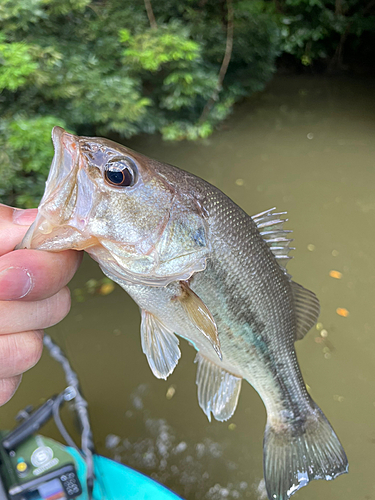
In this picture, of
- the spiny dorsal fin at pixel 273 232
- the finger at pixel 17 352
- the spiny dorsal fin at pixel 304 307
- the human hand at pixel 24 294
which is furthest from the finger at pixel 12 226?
the spiny dorsal fin at pixel 304 307

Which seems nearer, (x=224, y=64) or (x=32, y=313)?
(x=32, y=313)

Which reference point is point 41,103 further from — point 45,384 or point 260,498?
point 260,498

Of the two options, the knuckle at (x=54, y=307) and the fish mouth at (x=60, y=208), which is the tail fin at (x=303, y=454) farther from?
the fish mouth at (x=60, y=208)

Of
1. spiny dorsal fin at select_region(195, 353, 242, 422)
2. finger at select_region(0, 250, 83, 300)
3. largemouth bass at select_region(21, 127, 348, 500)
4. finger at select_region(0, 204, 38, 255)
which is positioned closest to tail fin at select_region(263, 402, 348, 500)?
largemouth bass at select_region(21, 127, 348, 500)

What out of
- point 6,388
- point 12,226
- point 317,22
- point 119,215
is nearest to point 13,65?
point 12,226

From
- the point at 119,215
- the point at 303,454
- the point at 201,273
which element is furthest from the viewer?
the point at 303,454

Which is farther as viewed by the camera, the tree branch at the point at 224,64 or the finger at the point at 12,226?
the tree branch at the point at 224,64

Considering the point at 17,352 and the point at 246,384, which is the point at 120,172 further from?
the point at 246,384

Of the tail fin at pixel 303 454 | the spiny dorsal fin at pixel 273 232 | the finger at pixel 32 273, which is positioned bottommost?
the tail fin at pixel 303 454
